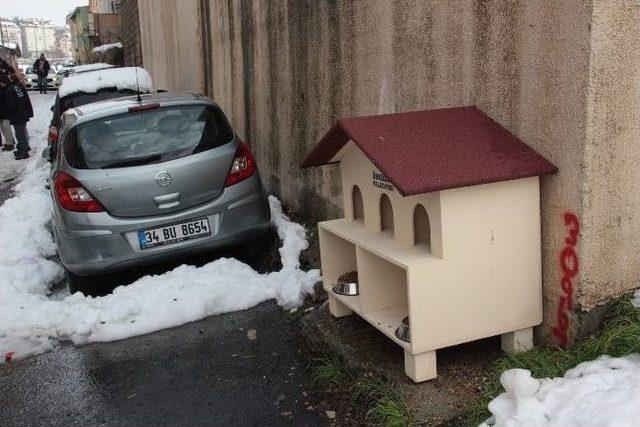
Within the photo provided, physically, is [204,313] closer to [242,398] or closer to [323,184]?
[242,398]

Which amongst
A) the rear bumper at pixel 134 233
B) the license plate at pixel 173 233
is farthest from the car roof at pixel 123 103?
the license plate at pixel 173 233

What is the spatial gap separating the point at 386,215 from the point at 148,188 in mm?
2355

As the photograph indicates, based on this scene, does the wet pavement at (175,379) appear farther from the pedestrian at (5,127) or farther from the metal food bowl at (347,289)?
the pedestrian at (5,127)

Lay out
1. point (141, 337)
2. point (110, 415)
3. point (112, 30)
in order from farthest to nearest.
A: point (112, 30)
point (141, 337)
point (110, 415)

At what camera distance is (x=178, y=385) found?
4.00 metres

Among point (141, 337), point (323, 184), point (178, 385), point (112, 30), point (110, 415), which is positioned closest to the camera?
point (110, 415)

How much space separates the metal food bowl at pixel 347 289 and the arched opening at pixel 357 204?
40 centimetres

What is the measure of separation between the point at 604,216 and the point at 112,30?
3101 cm

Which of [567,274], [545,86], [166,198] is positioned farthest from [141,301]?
[545,86]

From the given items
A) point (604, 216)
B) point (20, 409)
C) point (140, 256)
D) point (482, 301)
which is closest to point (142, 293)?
point (140, 256)

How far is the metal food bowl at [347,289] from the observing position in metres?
4.07

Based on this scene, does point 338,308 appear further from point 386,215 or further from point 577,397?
point 577,397

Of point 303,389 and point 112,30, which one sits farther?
point 112,30

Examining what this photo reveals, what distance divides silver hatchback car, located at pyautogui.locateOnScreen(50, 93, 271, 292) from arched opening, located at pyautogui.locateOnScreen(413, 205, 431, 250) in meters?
2.52
